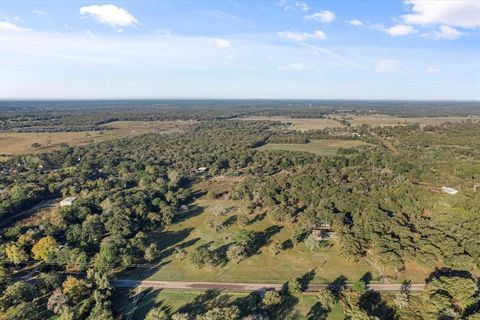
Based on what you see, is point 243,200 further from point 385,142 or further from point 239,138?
point 385,142

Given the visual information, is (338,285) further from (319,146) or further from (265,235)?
→ (319,146)

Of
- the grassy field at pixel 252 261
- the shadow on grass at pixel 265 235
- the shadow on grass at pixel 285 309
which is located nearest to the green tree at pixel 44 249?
the grassy field at pixel 252 261

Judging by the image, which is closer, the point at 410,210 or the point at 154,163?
the point at 410,210

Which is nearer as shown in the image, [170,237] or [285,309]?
[285,309]

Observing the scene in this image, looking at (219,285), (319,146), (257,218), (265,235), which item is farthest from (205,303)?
(319,146)

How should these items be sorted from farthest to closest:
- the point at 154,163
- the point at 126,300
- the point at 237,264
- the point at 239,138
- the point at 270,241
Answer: the point at 239,138 → the point at 154,163 → the point at 270,241 → the point at 237,264 → the point at 126,300

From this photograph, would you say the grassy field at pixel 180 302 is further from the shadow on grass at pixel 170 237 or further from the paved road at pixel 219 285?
→ the shadow on grass at pixel 170 237

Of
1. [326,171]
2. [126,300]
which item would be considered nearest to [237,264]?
[126,300]
